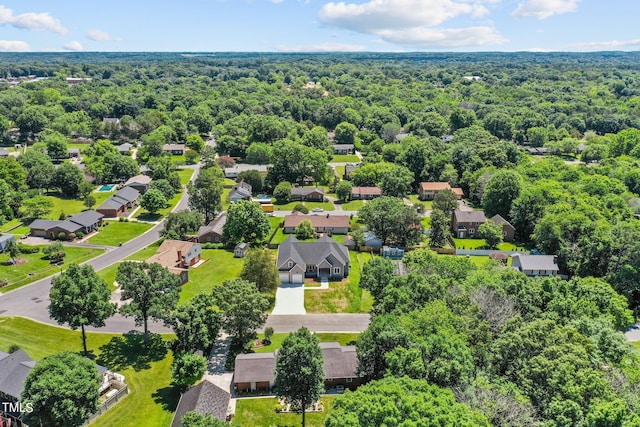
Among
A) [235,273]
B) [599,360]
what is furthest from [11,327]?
[599,360]

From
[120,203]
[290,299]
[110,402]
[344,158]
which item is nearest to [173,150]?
[120,203]

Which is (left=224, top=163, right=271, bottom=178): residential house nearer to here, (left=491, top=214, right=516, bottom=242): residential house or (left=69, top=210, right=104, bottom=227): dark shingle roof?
(left=69, top=210, right=104, bottom=227): dark shingle roof

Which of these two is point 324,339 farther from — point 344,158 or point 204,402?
point 344,158

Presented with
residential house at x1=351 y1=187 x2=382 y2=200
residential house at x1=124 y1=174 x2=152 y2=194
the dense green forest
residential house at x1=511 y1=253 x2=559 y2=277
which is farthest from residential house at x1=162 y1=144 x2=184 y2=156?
residential house at x1=511 y1=253 x2=559 y2=277

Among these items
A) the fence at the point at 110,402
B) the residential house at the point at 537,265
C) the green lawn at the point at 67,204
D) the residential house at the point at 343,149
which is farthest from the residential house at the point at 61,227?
the residential house at the point at 343,149

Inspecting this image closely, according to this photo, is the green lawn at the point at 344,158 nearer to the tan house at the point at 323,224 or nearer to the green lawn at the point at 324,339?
the tan house at the point at 323,224

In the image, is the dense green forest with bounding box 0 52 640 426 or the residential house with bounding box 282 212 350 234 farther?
the residential house with bounding box 282 212 350 234
